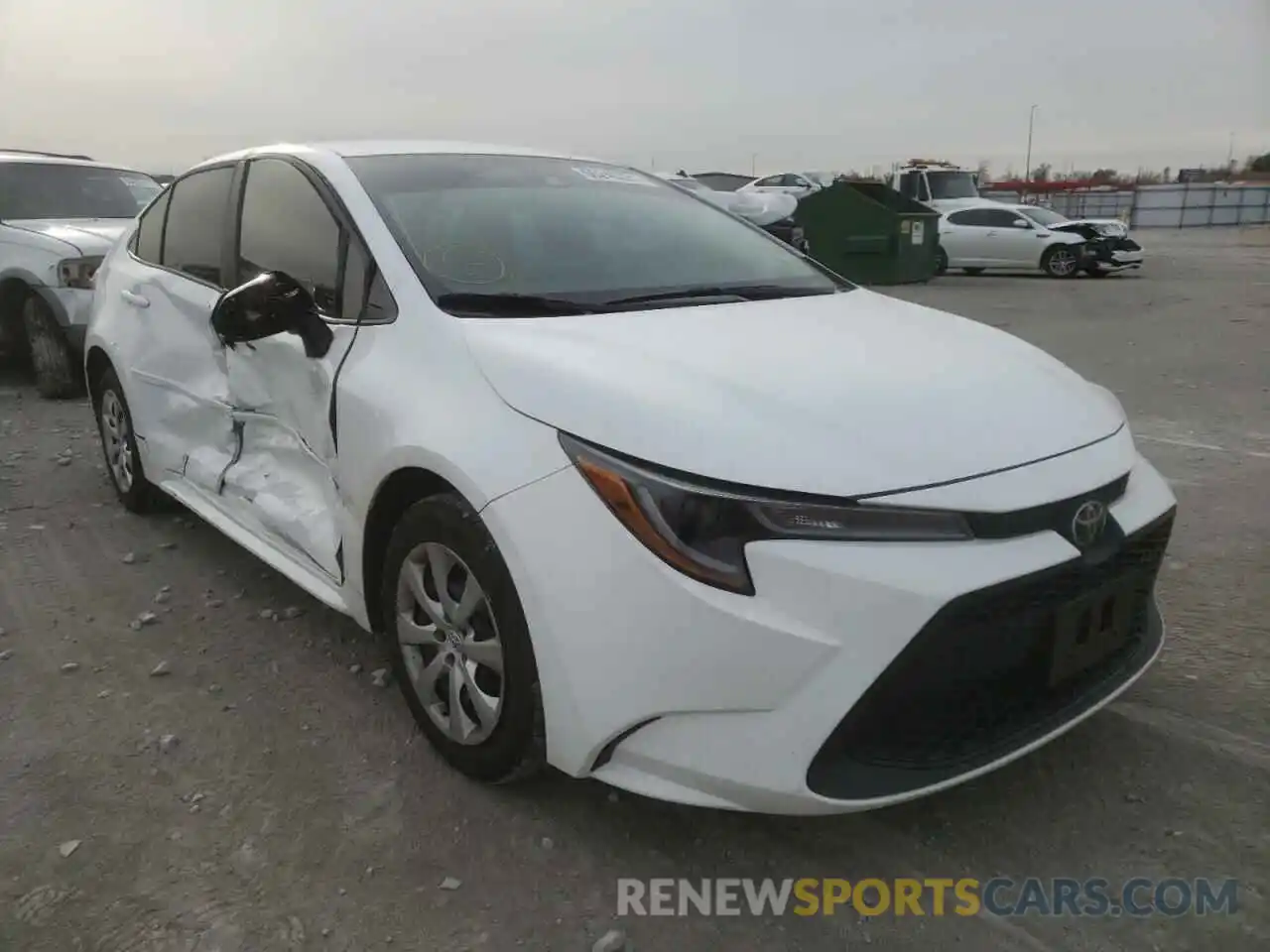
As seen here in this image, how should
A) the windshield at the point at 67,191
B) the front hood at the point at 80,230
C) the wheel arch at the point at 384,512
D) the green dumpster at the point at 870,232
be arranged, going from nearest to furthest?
the wheel arch at the point at 384,512 < the front hood at the point at 80,230 < the windshield at the point at 67,191 < the green dumpster at the point at 870,232

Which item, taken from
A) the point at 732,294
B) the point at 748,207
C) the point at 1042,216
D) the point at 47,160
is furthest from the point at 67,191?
the point at 1042,216

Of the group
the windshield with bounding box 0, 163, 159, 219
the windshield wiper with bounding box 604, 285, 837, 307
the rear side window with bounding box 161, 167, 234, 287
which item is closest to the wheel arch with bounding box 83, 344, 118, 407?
the rear side window with bounding box 161, 167, 234, 287

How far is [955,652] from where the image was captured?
6.16 ft

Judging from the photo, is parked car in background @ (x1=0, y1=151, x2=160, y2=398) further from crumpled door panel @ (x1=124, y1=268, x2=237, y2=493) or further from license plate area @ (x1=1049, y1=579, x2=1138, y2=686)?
license plate area @ (x1=1049, y1=579, x2=1138, y2=686)

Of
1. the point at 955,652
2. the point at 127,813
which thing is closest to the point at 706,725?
the point at 955,652

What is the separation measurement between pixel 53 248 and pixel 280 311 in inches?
202

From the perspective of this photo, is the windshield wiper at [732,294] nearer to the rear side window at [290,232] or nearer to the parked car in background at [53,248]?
the rear side window at [290,232]

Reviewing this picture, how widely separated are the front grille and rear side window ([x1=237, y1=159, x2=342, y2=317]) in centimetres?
173

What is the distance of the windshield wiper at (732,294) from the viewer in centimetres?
267

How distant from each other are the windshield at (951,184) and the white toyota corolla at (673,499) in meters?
18.8

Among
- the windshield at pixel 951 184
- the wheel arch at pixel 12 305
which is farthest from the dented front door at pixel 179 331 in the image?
the windshield at pixel 951 184

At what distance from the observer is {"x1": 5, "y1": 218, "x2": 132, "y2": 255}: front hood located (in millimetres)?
6828

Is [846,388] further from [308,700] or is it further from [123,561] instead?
[123,561]

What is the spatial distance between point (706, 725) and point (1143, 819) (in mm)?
1148
